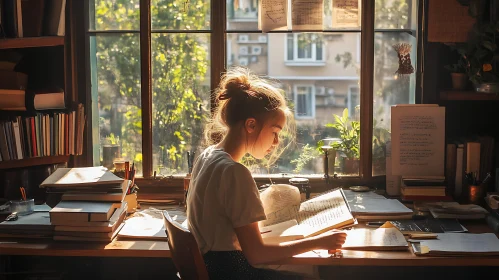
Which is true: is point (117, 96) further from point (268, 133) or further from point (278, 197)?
point (268, 133)

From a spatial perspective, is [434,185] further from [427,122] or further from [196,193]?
[196,193]

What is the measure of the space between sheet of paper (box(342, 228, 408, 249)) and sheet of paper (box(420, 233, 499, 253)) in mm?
98

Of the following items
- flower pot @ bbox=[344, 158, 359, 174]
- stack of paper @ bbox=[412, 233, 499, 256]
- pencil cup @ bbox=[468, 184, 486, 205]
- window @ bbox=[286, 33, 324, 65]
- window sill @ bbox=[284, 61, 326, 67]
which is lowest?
stack of paper @ bbox=[412, 233, 499, 256]

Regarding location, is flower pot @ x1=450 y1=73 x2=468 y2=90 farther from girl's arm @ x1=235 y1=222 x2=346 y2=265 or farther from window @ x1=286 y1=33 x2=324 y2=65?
girl's arm @ x1=235 y1=222 x2=346 y2=265

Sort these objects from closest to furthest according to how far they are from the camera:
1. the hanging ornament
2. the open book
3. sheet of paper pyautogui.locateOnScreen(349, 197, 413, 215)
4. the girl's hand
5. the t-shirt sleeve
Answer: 1. the t-shirt sleeve
2. the girl's hand
3. the open book
4. sheet of paper pyautogui.locateOnScreen(349, 197, 413, 215)
5. the hanging ornament

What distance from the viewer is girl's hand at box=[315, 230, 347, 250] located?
2.41 metres

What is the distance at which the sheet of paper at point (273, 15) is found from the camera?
133 inches

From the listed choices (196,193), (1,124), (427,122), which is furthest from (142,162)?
(427,122)

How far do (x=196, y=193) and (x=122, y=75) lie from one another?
1297mm

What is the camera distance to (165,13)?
11.3 ft

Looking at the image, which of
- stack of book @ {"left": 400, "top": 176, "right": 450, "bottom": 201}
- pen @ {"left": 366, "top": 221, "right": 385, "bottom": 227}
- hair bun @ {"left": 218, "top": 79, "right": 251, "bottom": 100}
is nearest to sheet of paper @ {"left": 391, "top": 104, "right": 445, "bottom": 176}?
stack of book @ {"left": 400, "top": 176, "right": 450, "bottom": 201}

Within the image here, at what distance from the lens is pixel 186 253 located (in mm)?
2137

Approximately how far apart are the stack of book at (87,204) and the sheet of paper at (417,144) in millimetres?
1275

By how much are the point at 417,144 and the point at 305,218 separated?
805 millimetres
